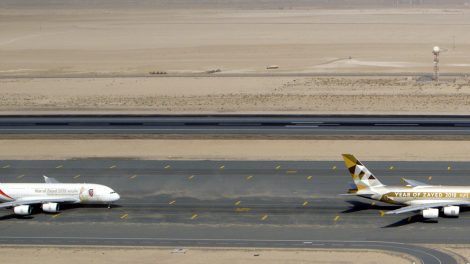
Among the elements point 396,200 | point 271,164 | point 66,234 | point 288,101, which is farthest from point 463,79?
point 66,234

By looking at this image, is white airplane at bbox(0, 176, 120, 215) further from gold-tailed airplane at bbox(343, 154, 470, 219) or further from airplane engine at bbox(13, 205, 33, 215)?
gold-tailed airplane at bbox(343, 154, 470, 219)

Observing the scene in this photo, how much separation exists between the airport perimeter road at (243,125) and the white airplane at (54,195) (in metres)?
38.9

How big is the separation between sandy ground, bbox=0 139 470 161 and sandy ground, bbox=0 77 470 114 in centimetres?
3025

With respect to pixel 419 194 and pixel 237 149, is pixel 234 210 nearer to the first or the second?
pixel 419 194

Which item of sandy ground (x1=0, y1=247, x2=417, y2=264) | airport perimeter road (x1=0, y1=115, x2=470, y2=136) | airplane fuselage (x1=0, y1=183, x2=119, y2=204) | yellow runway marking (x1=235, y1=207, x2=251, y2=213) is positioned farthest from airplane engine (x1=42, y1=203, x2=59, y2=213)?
airport perimeter road (x1=0, y1=115, x2=470, y2=136)

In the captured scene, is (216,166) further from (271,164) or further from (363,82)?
(363,82)

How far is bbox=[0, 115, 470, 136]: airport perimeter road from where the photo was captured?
442ft

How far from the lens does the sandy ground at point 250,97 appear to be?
163500 mm

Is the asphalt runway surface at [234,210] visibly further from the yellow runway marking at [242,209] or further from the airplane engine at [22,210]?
the airplane engine at [22,210]

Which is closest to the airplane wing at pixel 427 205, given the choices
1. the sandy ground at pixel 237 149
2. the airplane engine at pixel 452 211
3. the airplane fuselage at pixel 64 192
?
the airplane engine at pixel 452 211

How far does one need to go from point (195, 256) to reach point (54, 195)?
74.2 ft

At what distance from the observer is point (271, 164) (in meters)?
118

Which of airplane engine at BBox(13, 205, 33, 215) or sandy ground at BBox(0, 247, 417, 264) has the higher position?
airplane engine at BBox(13, 205, 33, 215)

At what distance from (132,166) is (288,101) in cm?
5726
